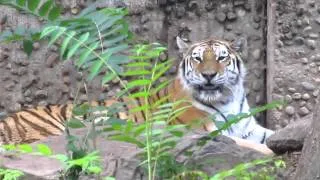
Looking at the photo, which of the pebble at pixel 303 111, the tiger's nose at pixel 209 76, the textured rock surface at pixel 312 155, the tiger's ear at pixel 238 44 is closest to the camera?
the textured rock surface at pixel 312 155

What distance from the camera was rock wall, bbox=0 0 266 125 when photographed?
912 cm

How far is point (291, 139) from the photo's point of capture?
4988 millimetres

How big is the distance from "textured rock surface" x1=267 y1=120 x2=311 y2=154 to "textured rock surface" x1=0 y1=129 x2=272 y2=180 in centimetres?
12

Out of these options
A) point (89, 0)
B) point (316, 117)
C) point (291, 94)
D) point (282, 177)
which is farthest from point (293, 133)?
point (89, 0)

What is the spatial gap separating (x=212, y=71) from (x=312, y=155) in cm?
412

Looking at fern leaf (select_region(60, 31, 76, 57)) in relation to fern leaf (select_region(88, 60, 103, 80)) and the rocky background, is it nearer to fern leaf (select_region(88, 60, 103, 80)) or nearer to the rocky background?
fern leaf (select_region(88, 60, 103, 80))

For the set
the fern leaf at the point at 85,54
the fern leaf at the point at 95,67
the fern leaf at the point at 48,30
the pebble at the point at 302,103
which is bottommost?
the pebble at the point at 302,103

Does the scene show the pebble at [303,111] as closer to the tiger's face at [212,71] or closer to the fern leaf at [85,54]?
the tiger's face at [212,71]

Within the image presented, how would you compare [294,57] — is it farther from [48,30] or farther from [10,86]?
[48,30]

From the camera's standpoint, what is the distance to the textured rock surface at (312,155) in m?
4.02

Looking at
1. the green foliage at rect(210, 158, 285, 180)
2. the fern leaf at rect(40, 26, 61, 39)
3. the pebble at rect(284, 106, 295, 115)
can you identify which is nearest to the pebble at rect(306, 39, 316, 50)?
the pebble at rect(284, 106, 295, 115)

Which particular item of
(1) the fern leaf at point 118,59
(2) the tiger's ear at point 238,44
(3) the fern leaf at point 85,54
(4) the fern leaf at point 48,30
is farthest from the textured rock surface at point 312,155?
(2) the tiger's ear at point 238,44

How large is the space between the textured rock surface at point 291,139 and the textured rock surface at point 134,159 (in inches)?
4.7

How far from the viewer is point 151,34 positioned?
920cm
